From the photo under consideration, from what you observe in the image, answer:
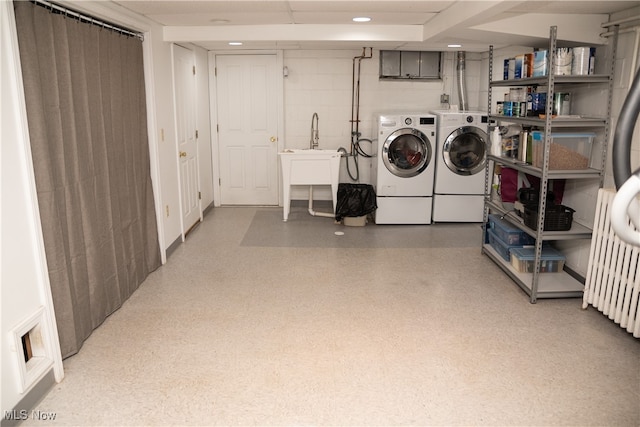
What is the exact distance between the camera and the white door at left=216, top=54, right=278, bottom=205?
6.30m

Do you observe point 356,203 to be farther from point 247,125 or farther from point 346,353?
point 346,353

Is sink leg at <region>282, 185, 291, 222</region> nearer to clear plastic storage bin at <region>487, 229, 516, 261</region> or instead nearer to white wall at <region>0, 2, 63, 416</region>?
clear plastic storage bin at <region>487, 229, 516, 261</region>

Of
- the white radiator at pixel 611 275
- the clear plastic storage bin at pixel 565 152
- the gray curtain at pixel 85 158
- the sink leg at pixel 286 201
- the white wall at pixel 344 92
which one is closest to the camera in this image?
the gray curtain at pixel 85 158

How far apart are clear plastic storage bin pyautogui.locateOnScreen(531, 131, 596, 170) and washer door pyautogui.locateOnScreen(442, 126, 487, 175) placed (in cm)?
191

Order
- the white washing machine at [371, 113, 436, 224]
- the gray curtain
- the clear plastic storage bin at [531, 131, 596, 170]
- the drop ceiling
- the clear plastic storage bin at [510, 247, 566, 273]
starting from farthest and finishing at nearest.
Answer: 1. the white washing machine at [371, 113, 436, 224]
2. the clear plastic storage bin at [510, 247, 566, 273]
3. the clear plastic storage bin at [531, 131, 596, 170]
4. the drop ceiling
5. the gray curtain

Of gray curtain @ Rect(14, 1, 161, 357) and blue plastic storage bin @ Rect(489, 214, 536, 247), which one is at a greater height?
gray curtain @ Rect(14, 1, 161, 357)

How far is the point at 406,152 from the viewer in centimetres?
568

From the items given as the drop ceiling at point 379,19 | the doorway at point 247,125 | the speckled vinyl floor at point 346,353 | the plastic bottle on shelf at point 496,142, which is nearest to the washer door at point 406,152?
the drop ceiling at point 379,19

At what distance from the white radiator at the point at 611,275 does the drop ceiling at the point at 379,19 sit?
1.34 metres

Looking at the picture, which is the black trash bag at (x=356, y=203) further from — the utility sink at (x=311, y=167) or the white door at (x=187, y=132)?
the white door at (x=187, y=132)

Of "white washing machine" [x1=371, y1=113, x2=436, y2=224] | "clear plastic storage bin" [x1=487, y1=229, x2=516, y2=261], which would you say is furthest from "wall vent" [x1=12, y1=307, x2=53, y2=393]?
"white washing machine" [x1=371, y1=113, x2=436, y2=224]

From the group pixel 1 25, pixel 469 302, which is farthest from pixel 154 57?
pixel 469 302

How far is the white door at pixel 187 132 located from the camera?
16.0ft

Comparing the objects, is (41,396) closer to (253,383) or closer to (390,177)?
(253,383)
